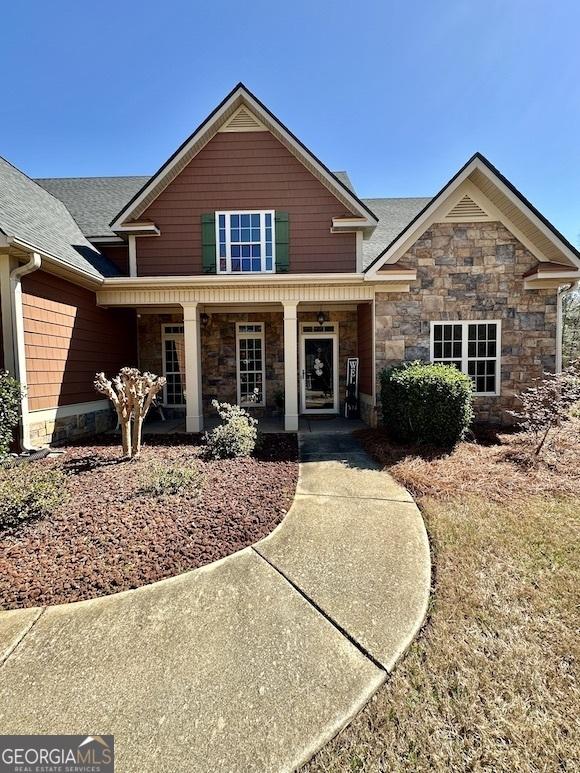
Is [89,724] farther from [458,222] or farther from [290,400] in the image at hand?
[458,222]

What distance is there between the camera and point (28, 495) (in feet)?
12.7

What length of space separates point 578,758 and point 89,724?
234 cm

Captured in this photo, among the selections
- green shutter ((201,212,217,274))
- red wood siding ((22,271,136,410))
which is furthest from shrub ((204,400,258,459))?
green shutter ((201,212,217,274))

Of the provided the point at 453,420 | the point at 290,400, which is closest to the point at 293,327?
the point at 290,400

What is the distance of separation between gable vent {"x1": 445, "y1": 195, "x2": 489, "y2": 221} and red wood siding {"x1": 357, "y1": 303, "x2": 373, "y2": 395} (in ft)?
8.31

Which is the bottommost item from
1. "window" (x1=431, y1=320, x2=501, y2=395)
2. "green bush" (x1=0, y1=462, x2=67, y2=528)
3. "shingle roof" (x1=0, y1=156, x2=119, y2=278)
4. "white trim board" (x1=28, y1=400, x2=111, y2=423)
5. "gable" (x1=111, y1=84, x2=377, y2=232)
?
"green bush" (x1=0, y1=462, x2=67, y2=528)

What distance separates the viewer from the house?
7.09m

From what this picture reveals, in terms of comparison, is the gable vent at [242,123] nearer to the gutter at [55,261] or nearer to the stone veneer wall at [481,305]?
the gutter at [55,261]

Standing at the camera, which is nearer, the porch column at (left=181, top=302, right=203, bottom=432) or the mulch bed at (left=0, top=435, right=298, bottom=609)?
the mulch bed at (left=0, top=435, right=298, bottom=609)

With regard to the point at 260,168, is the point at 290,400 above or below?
below

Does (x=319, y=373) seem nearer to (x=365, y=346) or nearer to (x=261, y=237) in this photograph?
(x=365, y=346)

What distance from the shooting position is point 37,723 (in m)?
1.85

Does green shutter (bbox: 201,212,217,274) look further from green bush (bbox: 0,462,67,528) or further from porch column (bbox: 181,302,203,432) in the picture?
green bush (bbox: 0,462,67,528)

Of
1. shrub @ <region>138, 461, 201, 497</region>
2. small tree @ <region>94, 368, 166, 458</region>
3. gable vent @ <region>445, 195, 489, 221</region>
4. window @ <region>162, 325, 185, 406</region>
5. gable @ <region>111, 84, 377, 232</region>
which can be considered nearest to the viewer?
shrub @ <region>138, 461, 201, 497</region>
